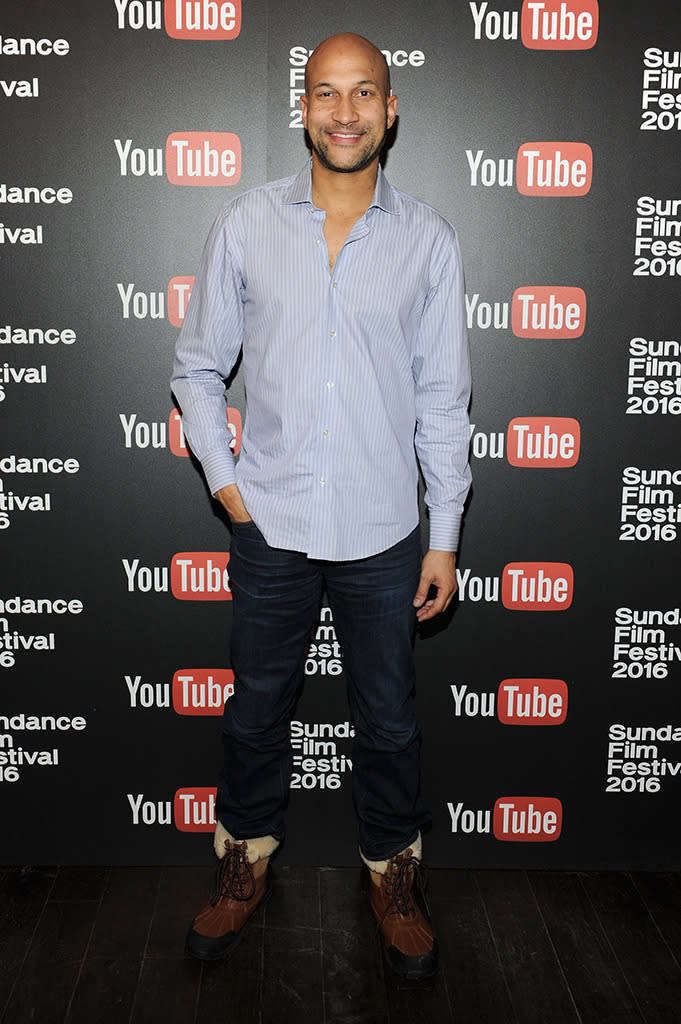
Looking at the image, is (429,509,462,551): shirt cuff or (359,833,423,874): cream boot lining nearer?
(429,509,462,551): shirt cuff

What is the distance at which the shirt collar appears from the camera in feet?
6.87

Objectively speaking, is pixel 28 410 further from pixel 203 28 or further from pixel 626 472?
pixel 626 472

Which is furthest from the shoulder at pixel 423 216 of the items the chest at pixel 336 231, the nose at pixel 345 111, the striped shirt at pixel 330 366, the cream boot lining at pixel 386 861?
the cream boot lining at pixel 386 861

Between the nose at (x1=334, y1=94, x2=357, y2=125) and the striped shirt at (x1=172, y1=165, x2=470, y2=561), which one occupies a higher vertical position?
the nose at (x1=334, y1=94, x2=357, y2=125)

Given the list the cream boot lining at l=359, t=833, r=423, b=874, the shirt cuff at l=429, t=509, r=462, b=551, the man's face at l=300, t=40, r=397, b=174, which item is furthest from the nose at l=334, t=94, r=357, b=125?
the cream boot lining at l=359, t=833, r=423, b=874

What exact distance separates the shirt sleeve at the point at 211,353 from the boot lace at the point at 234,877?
87cm

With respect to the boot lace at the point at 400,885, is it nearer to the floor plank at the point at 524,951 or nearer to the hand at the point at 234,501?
the floor plank at the point at 524,951

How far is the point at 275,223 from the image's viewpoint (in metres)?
2.10

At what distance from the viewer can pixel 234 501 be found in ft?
7.00

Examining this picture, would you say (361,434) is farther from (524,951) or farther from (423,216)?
(524,951)

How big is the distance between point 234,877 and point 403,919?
401 mm

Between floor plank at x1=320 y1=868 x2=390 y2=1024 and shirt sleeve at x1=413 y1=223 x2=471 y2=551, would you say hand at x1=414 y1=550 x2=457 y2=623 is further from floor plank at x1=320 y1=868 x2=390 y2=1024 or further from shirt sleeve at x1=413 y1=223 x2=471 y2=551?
floor plank at x1=320 y1=868 x2=390 y2=1024

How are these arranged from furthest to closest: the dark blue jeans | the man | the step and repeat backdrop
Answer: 1. the step and repeat backdrop
2. the dark blue jeans
3. the man

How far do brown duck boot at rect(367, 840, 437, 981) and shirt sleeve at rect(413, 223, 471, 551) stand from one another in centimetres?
76
